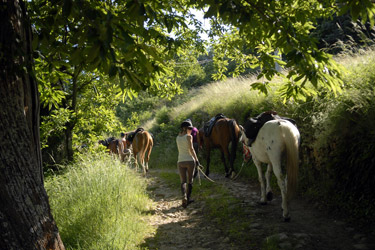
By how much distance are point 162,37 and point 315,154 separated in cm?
459

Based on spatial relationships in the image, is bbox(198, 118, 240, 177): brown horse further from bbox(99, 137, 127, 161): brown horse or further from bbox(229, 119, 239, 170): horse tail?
bbox(99, 137, 127, 161): brown horse

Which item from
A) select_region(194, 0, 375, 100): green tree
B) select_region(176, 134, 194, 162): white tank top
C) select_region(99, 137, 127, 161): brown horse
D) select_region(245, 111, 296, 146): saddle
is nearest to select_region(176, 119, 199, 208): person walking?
select_region(176, 134, 194, 162): white tank top

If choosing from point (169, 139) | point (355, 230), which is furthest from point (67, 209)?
point (169, 139)

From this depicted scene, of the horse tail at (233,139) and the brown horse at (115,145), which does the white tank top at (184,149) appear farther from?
the brown horse at (115,145)

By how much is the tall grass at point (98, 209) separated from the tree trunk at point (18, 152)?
134 cm

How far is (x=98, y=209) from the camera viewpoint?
5262 mm

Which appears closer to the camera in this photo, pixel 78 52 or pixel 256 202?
pixel 78 52

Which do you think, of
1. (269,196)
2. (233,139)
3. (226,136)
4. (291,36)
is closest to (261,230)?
A: (269,196)

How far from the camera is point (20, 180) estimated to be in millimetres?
2951

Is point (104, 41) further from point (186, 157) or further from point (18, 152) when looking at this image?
point (186, 157)

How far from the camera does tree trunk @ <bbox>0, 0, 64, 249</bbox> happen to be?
287 centimetres

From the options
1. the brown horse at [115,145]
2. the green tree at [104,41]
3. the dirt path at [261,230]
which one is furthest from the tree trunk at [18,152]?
the brown horse at [115,145]

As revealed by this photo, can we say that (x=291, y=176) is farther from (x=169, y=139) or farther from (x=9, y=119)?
(x=169, y=139)

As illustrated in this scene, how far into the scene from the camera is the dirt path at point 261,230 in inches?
174
